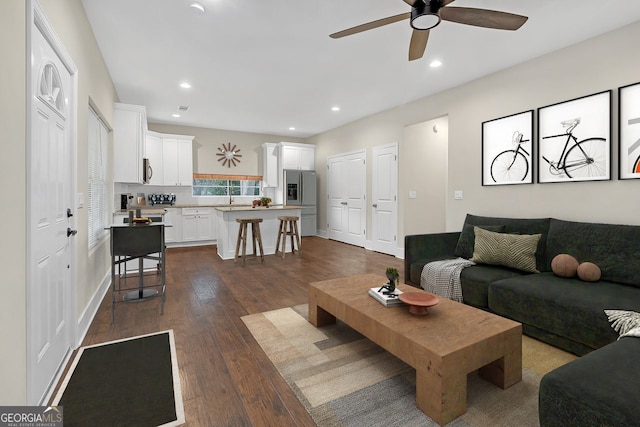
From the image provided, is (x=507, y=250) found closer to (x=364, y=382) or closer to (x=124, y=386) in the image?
(x=364, y=382)

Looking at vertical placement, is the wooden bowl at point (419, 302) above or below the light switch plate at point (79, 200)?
below

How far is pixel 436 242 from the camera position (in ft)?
12.0

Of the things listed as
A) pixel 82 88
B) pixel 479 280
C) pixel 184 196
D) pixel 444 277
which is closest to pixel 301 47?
pixel 82 88

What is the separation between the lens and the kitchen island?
538 centimetres

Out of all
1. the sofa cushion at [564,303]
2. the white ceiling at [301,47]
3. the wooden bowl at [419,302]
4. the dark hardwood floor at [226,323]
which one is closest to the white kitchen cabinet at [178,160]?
the white ceiling at [301,47]

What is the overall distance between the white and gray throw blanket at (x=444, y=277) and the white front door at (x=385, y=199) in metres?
2.41

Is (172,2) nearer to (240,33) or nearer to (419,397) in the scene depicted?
(240,33)

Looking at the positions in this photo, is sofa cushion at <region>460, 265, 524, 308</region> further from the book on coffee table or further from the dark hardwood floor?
the dark hardwood floor

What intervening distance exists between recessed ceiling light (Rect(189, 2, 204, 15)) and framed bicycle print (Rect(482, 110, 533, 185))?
3.50 metres

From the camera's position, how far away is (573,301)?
7.02ft

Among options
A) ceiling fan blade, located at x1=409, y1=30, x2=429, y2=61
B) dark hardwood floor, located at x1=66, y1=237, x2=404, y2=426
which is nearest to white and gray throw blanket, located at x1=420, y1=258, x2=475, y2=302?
dark hardwood floor, located at x1=66, y1=237, x2=404, y2=426

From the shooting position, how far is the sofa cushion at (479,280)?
A: 2.74 m

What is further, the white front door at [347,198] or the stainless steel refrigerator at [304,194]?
the stainless steel refrigerator at [304,194]

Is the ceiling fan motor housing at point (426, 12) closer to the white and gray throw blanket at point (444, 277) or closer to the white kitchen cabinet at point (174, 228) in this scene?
the white and gray throw blanket at point (444, 277)
